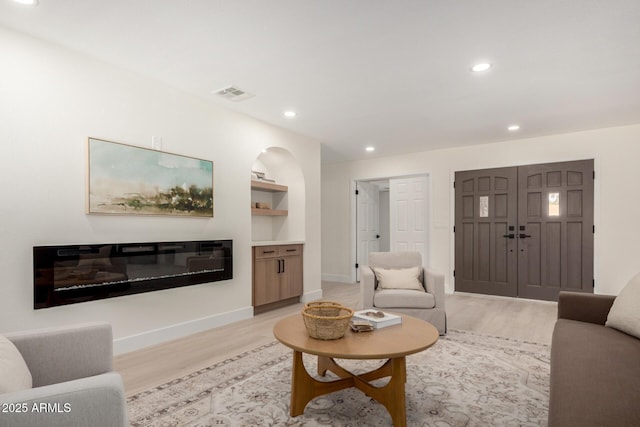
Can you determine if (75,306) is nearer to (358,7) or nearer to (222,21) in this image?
(222,21)

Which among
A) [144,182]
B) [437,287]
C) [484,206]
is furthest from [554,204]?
[144,182]

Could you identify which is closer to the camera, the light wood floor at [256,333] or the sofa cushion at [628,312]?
the sofa cushion at [628,312]

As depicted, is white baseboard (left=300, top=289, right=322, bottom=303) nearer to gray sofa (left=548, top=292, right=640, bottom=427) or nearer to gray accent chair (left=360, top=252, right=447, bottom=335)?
gray accent chair (left=360, top=252, right=447, bottom=335)

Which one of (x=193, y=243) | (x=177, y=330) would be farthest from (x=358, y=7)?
(x=177, y=330)

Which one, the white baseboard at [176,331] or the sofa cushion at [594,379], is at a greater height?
the sofa cushion at [594,379]

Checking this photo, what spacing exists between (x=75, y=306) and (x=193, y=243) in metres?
1.13

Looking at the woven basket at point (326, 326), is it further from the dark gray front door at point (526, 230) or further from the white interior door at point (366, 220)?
the white interior door at point (366, 220)

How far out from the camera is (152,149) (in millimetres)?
3270

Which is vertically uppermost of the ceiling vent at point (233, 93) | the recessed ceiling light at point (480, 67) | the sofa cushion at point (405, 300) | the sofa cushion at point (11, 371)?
the recessed ceiling light at point (480, 67)

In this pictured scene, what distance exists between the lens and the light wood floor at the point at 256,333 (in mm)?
2697

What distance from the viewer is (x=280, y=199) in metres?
5.38

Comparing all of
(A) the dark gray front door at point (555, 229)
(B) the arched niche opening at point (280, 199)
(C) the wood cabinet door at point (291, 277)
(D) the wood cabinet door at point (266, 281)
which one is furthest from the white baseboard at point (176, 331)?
(A) the dark gray front door at point (555, 229)

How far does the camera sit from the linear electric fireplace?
8.50 ft

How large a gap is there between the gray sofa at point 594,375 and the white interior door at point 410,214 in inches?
154
